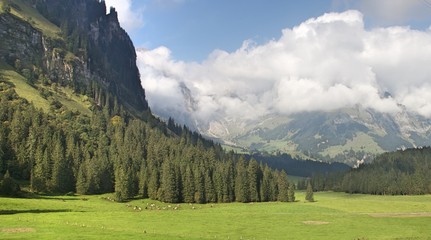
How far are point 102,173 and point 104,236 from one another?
129 meters

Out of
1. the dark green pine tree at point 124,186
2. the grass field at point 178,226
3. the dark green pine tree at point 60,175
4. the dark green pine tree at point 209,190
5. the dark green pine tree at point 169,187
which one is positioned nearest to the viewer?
the grass field at point 178,226

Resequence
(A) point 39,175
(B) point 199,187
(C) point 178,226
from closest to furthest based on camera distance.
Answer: (C) point 178,226 < (A) point 39,175 < (B) point 199,187

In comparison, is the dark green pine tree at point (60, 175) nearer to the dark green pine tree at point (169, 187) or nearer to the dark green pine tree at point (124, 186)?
the dark green pine tree at point (124, 186)

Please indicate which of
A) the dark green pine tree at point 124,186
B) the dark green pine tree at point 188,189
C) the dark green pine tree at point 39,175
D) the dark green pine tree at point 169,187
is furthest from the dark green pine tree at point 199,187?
the dark green pine tree at point 39,175

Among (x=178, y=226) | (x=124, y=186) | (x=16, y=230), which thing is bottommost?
(x=178, y=226)

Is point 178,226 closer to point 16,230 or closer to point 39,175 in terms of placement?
point 16,230

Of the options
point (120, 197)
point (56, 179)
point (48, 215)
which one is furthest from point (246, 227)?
point (56, 179)

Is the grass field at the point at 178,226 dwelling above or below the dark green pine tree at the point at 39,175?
below

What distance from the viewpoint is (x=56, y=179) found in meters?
176

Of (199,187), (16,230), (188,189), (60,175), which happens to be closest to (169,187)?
(188,189)

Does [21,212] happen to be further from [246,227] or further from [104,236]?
[246,227]

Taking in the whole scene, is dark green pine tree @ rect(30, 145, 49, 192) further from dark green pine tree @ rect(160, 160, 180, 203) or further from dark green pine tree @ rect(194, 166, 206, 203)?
dark green pine tree @ rect(194, 166, 206, 203)

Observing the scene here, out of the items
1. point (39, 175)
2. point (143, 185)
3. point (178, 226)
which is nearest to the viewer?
point (178, 226)

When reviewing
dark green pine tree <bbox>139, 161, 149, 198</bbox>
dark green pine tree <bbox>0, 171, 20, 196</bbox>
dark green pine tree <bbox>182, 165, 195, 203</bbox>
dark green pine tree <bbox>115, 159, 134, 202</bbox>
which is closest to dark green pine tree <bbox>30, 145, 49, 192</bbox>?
dark green pine tree <bbox>0, 171, 20, 196</bbox>
